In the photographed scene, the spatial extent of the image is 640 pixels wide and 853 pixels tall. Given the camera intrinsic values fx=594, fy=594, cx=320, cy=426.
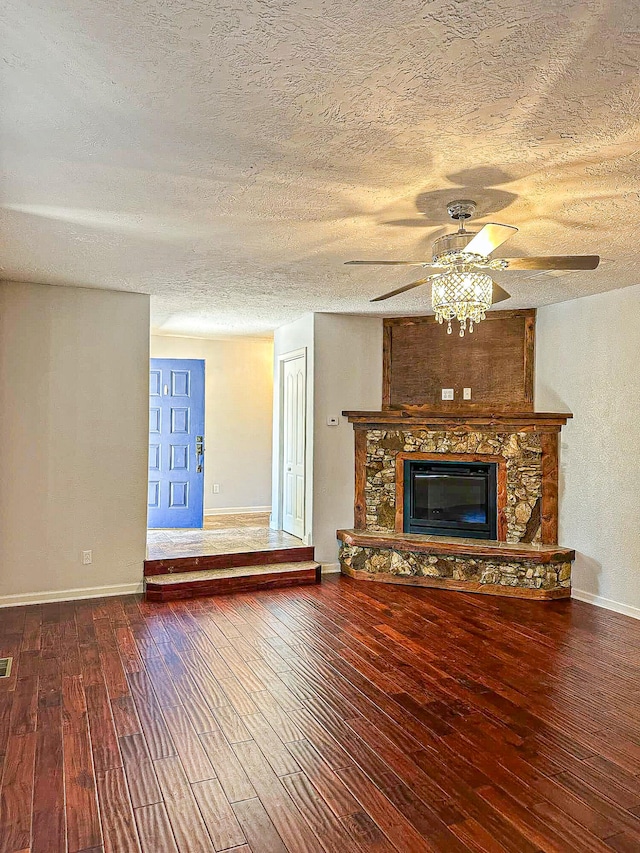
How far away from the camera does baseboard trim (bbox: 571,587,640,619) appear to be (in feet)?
15.8

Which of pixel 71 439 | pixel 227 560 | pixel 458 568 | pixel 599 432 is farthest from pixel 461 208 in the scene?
pixel 227 560

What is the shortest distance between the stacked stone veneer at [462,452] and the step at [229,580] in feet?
3.13

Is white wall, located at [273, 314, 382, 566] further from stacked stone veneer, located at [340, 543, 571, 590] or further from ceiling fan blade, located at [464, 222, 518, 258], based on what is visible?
ceiling fan blade, located at [464, 222, 518, 258]

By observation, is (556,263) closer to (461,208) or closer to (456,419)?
(461,208)

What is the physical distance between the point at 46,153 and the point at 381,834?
300cm

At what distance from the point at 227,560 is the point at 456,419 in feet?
8.58

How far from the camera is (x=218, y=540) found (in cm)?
640

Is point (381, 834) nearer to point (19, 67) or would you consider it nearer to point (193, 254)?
point (19, 67)

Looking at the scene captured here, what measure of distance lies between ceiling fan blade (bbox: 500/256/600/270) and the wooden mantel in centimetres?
296

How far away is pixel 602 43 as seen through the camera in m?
1.73

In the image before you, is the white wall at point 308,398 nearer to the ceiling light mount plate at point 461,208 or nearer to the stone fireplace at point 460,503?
the stone fireplace at point 460,503

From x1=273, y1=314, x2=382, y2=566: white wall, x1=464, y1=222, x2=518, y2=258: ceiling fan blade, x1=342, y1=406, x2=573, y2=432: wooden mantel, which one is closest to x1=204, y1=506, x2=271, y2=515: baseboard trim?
x1=273, y1=314, x2=382, y2=566: white wall

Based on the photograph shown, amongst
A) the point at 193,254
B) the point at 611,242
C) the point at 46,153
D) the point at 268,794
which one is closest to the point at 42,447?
the point at 193,254

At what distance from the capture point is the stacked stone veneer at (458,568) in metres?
5.32
